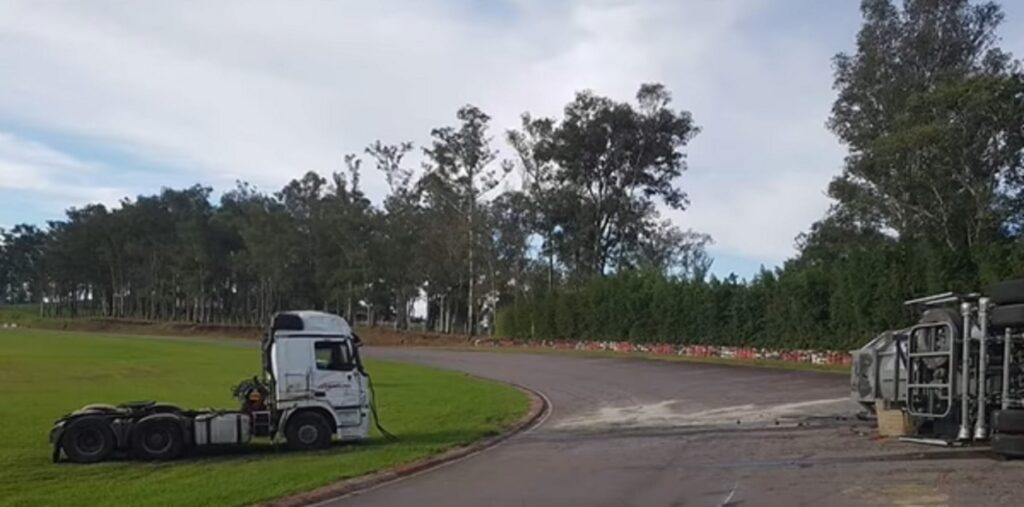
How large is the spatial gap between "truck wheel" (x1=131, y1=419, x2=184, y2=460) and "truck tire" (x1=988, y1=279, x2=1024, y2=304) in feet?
45.9

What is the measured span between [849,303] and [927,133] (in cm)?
775

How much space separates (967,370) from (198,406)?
19.5 metres

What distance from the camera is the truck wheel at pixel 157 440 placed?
61.3 ft

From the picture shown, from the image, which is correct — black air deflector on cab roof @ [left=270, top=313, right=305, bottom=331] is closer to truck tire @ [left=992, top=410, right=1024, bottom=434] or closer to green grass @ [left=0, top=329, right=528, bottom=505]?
green grass @ [left=0, top=329, right=528, bottom=505]

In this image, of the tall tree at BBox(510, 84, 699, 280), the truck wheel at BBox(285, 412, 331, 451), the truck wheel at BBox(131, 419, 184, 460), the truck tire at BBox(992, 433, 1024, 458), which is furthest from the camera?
the tall tree at BBox(510, 84, 699, 280)

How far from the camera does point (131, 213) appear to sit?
410 ft

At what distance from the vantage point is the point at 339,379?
20.5m

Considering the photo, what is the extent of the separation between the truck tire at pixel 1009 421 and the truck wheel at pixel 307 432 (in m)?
11.9

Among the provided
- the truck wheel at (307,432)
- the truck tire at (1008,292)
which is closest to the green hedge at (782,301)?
the truck tire at (1008,292)

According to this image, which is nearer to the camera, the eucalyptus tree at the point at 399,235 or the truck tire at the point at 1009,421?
the truck tire at the point at 1009,421

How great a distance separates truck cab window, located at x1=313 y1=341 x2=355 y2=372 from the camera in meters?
20.5

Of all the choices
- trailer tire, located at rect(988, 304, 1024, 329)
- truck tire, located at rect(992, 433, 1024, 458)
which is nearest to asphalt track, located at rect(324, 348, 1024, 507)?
truck tire, located at rect(992, 433, 1024, 458)

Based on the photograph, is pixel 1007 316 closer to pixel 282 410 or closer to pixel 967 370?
pixel 967 370

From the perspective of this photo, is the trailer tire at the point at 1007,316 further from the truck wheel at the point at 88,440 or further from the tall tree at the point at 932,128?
the tall tree at the point at 932,128
